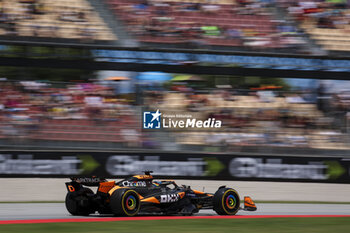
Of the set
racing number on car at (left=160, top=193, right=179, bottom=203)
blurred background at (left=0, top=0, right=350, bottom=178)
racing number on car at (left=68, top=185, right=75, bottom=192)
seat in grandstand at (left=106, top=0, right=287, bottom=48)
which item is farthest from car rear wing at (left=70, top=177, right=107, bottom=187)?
seat in grandstand at (left=106, top=0, right=287, bottom=48)

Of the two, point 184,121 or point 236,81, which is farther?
point 236,81

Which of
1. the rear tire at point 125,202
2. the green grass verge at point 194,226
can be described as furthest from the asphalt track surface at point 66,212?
the green grass verge at point 194,226

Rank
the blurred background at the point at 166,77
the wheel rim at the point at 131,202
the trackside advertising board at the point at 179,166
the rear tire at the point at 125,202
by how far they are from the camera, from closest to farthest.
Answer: the rear tire at the point at 125,202, the wheel rim at the point at 131,202, the trackside advertising board at the point at 179,166, the blurred background at the point at 166,77

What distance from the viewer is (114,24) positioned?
19391 millimetres

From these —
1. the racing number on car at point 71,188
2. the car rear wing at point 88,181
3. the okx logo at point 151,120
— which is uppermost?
the okx logo at point 151,120

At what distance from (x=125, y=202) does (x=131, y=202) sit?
0.20 m

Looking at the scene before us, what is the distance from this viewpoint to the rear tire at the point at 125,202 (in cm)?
1030

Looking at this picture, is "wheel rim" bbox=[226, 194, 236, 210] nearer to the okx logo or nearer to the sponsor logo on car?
the sponsor logo on car

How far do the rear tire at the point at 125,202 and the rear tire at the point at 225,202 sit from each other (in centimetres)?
185

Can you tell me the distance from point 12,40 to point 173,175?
22.2ft

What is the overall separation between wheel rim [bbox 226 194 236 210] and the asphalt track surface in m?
0.61

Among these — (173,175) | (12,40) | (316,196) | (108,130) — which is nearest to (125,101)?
(108,130)

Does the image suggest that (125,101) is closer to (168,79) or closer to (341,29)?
(168,79)

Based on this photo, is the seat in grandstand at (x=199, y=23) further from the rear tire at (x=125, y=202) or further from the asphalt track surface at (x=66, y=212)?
the rear tire at (x=125, y=202)
